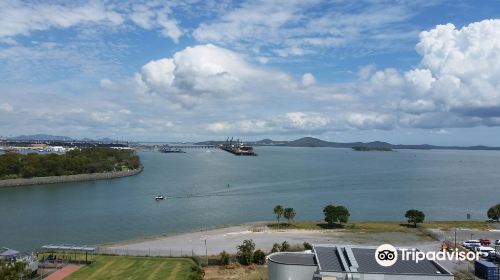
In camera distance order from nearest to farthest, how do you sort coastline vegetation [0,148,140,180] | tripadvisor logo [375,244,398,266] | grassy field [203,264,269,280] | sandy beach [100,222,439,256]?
1. tripadvisor logo [375,244,398,266]
2. grassy field [203,264,269,280]
3. sandy beach [100,222,439,256]
4. coastline vegetation [0,148,140,180]

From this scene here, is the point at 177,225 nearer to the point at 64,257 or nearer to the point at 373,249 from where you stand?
the point at 64,257

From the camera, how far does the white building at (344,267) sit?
15.7 m

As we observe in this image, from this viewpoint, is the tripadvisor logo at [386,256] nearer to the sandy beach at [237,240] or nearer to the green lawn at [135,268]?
the green lawn at [135,268]

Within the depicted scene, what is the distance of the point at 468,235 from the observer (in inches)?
1291

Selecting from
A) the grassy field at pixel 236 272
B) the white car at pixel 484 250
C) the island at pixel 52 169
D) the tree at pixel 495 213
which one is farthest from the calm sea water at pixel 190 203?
the white car at pixel 484 250

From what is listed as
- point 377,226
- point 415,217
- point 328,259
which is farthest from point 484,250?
point 328,259

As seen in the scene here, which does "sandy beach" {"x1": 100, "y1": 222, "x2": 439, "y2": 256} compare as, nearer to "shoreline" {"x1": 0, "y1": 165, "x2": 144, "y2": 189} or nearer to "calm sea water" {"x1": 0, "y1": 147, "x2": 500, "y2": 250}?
"calm sea water" {"x1": 0, "y1": 147, "x2": 500, "y2": 250}

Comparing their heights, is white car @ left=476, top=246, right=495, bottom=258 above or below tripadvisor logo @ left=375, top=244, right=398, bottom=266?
below

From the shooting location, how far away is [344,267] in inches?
634

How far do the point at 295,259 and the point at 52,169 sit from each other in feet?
218

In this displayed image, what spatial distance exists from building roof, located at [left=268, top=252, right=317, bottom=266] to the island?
59.5 m

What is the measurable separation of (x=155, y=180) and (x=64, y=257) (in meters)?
55.8

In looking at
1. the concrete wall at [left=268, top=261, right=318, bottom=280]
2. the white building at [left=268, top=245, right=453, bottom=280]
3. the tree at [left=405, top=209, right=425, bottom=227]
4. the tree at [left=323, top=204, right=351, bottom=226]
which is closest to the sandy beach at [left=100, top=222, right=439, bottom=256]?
the tree at [left=323, top=204, right=351, bottom=226]

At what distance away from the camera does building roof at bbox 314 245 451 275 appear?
16.1 m
